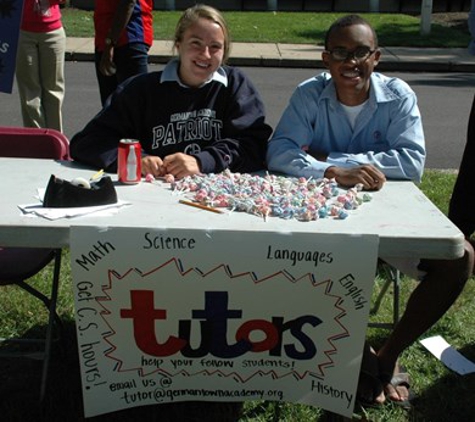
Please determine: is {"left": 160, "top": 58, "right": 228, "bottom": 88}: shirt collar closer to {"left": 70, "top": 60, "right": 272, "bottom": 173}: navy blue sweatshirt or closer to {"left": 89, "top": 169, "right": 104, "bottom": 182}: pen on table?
{"left": 70, "top": 60, "right": 272, "bottom": 173}: navy blue sweatshirt

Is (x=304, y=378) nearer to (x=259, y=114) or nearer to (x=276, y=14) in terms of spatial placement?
(x=259, y=114)

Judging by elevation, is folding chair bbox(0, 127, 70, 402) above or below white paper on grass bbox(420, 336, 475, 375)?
above

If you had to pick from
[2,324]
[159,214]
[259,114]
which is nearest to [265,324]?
[159,214]

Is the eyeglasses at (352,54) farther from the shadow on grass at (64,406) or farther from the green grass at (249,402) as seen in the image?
the shadow on grass at (64,406)

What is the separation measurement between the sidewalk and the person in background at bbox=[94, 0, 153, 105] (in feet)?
22.9

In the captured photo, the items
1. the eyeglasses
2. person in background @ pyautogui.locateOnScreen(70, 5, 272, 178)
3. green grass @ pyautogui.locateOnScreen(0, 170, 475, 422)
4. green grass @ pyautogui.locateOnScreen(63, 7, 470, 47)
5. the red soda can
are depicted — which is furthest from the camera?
green grass @ pyautogui.locateOnScreen(63, 7, 470, 47)

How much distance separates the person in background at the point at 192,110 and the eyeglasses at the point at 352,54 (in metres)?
0.44

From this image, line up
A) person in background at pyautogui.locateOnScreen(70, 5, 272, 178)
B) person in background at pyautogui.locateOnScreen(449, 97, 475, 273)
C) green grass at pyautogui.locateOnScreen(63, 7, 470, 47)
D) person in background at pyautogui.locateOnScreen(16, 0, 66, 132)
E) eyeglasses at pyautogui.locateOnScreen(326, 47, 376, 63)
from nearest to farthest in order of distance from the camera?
eyeglasses at pyautogui.locateOnScreen(326, 47, 376, 63) → person in background at pyautogui.locateOnScreen(70, 5, 272, 178) → person in background at pyautogui.locateOnScreen(449, 97, 475, 273) → person in background at pyautogui.locateOnScreen(16, 0, 66, 132) → green grass at pyautogui.locateOnScreen(63, 7, 470, 47)

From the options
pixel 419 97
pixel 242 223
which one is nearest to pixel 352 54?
pixel 242 223

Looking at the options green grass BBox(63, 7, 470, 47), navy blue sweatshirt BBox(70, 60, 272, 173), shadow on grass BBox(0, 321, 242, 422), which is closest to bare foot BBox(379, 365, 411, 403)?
shadow on grass BBox(0, 321, 242, 422)

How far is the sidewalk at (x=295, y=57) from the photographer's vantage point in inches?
490

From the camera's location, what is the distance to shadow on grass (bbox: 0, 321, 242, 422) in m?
2.81

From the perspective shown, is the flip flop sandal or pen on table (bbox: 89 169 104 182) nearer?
pen on table (bbox: 89 169 104 182)

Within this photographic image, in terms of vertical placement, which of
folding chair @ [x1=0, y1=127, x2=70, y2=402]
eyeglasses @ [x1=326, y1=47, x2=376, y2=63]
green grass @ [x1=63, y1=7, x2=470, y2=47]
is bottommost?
green grass @ [x1=63, y1=7, x2=470, y2=47]
